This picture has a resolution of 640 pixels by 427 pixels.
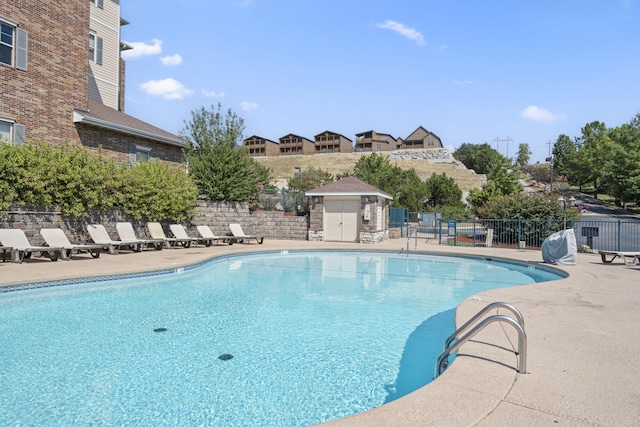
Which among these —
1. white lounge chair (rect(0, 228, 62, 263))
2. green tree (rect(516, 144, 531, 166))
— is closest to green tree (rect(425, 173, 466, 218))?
white lounge chair (rect(0, 228, 62, 263))

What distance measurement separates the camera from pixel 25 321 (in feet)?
20.9

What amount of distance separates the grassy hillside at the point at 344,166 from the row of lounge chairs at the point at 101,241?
143 feet

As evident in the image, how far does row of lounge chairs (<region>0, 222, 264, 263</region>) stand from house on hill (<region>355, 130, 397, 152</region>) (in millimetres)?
72190

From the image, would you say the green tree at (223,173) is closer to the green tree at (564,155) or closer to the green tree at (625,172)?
the green tree at (625,172)

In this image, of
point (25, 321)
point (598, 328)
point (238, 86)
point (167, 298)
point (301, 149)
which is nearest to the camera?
point (598, 328)

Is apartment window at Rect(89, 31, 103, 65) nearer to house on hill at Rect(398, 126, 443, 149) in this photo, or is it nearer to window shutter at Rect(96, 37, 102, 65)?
window shutter at Rect(96, 37, 102, 65)

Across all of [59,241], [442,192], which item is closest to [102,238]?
[59,241]

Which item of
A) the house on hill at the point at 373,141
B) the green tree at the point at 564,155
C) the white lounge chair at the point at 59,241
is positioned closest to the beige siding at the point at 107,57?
the white lounge chair at the point at 59,241

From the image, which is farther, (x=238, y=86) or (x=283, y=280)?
(x=238, y=86)

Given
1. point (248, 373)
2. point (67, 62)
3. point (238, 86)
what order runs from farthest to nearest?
point (238, 86)
point (67, 62)
point (248, 373)

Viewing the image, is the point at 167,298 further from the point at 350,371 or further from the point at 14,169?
the point at 14,169

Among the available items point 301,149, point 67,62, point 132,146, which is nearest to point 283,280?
point 132,146

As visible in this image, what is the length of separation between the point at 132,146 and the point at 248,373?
15.5 m

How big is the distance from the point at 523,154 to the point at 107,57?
301ft
